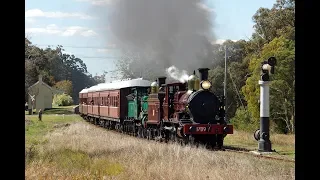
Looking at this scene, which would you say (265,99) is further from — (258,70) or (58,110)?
(58,110)

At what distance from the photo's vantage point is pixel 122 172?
325 inches

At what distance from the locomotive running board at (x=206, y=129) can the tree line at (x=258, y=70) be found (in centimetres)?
666

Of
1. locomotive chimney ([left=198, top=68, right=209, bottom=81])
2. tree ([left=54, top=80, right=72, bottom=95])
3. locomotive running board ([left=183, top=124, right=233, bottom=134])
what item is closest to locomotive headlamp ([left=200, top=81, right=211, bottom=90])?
locomotive chimney ([left=198, top=68, right=209, bottom=81])

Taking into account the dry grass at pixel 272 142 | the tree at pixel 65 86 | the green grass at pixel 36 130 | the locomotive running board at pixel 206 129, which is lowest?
the dry grass at pixel 272 142

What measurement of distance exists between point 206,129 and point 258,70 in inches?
384

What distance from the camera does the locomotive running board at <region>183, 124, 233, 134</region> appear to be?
13305 millimetres

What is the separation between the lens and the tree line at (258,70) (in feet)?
66.9

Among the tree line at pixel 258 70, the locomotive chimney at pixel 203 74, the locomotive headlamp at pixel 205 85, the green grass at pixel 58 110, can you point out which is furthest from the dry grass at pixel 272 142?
the green grass at pixel 58 110

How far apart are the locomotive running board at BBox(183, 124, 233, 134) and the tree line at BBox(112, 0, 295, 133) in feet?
21.9

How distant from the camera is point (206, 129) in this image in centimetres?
1356

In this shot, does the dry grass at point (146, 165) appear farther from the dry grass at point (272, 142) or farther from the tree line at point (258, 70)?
the tree line at point (258, 70)
